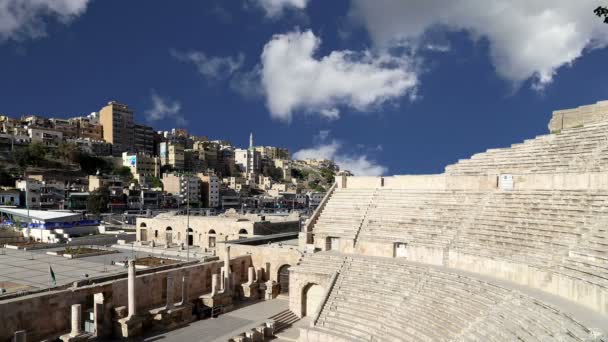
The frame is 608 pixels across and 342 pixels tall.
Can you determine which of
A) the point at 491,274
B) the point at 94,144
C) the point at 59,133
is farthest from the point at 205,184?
the point at 491,274

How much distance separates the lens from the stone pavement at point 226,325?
2162cm

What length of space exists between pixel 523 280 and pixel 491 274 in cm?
171

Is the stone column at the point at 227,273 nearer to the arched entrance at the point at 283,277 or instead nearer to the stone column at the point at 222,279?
the stone column at the point at 222,279

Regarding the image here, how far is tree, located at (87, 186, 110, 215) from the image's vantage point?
77625mm

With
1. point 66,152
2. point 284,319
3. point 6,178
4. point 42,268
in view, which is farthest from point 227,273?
point 66,152

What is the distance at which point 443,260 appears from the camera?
72.4 ft

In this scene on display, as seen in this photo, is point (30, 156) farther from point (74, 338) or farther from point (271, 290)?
point (74, 338)

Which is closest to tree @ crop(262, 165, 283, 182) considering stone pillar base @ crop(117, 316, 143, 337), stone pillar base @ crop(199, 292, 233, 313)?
stone pillar base @ crop(199, 292, 233, 313)

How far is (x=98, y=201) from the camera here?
256 ft

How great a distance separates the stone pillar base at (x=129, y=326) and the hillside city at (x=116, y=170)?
51.7 m

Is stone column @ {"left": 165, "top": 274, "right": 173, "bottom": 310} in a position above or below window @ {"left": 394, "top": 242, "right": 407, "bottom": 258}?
below

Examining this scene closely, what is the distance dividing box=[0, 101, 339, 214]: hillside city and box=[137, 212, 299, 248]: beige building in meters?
24.1

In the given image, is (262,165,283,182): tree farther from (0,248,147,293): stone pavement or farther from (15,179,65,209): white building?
(0,248,147,293): stone pavement

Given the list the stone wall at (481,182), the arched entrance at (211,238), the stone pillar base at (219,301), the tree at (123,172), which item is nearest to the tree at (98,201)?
the tree at (123,172)
